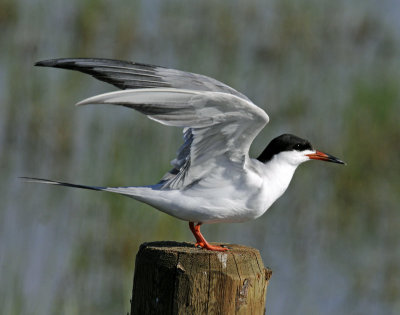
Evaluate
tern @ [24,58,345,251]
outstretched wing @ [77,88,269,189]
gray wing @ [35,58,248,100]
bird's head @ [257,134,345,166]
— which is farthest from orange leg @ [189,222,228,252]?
gray wing @ [35,58,248,100]

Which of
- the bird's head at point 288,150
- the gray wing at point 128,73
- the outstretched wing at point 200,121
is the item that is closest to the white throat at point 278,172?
the bird's head at point 288,150

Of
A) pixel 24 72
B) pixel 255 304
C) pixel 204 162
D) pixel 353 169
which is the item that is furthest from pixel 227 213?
pixel 353 169

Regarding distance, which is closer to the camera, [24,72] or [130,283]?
[130,283]

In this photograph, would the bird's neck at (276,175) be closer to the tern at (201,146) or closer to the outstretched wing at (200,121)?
the tern at (201,146)

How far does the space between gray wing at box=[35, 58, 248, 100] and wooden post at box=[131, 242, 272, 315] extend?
664mm

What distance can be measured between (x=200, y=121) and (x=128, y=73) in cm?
35

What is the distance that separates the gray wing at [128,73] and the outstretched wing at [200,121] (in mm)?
131

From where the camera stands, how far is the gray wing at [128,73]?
2988 millimetres

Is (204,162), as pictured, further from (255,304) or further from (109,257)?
(109,257)

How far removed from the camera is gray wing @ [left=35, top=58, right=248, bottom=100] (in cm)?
299

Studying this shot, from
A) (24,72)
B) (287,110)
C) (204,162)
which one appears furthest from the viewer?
(287,110)

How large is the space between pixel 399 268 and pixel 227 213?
317 cm

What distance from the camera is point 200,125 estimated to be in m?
3.21

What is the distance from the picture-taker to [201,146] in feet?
11.1
